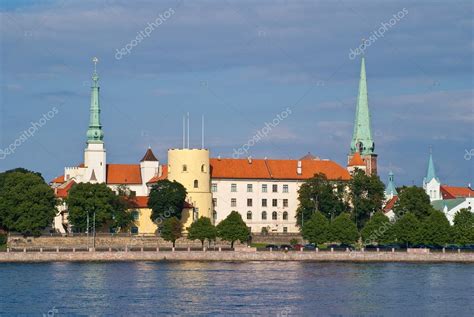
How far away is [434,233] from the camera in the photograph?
113 metres

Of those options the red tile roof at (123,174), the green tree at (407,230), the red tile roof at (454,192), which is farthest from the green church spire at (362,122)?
the green tree at (407,230)

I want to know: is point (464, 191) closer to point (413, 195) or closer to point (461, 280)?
point (413, 195)

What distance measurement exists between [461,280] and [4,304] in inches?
1279

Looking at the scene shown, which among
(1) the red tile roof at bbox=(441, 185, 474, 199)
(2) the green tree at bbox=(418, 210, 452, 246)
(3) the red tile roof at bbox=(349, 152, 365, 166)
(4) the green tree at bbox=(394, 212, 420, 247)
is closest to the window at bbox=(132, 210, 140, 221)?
(3) the red tile roof at bbox=(349, 152, 365, 166)

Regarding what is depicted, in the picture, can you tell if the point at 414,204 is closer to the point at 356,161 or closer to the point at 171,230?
the point at 356,161

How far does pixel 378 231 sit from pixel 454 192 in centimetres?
6058

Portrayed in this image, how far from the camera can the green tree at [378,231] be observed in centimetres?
11369

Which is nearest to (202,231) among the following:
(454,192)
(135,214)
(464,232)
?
(135,214)

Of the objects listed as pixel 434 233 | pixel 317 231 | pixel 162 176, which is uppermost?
pixel 162 176

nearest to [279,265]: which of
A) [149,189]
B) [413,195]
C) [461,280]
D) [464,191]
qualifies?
[461,280]

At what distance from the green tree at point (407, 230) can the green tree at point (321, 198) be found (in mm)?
18621

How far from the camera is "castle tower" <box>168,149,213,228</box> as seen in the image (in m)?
132

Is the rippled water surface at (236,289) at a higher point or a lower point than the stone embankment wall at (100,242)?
lower

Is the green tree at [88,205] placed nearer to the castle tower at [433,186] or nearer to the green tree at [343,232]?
the green tree at [343,232]
